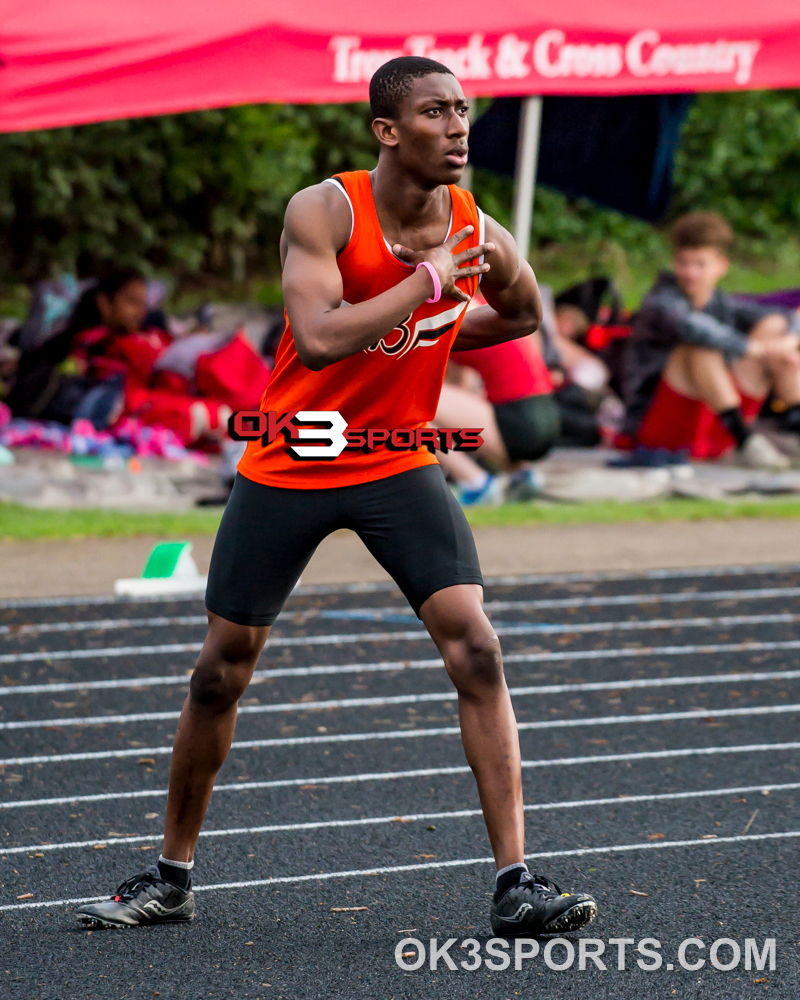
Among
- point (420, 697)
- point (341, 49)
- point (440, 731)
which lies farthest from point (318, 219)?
point (341, 49)

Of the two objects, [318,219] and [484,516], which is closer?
[318,219]

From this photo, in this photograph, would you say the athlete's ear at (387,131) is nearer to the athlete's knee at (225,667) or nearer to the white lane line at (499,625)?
the athlete's knee at (225,667)

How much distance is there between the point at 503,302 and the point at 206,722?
1.18m

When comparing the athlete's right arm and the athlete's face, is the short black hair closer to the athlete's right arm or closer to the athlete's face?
the athlete's face

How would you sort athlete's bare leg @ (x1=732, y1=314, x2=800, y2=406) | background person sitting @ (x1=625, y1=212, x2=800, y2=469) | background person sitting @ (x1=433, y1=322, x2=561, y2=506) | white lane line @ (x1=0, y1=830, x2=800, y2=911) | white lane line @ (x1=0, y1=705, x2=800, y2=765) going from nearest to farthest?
white lane line @ (x1=0, y1=830, x2=800, y2=911), white lane line @ (x1=0, y1=705, x2=800, y2=765), background person sitting @ (x1=433, y1=322, x2=561, y2=506), background person sitting @ (x1=625, y1=212, x2=800, y2=469), athlete's bare leg @ (x1=732, y1=314, x2=800, y2=406)

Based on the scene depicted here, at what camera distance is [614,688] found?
573 centimetres

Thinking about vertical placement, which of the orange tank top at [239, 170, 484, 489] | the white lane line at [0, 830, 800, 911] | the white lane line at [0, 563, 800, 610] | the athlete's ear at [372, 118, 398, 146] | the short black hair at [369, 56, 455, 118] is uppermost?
the short black hair at [369, 56, 455, 118]

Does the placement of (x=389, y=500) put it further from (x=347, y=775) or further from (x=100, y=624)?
(x=100, y=624)

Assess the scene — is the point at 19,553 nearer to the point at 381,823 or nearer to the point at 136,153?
the point at 381,823

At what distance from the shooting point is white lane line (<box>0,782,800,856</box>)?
159 inches

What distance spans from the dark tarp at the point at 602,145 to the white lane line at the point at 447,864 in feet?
30.1

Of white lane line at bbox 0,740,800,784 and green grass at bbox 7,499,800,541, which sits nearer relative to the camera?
white lane line at bbox 0,740,800,784

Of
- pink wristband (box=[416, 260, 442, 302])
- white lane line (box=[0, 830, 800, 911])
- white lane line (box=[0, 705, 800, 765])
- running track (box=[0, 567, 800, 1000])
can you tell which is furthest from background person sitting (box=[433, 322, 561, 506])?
pink wristband (box=[416, 260, 442, 302])

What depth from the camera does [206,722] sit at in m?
3.35
